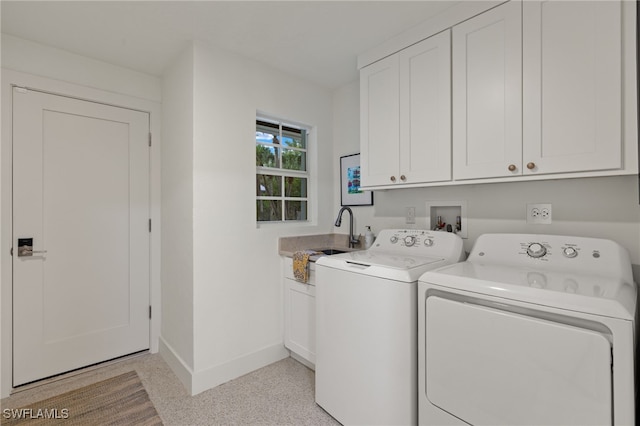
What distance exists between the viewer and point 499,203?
71.3 inches

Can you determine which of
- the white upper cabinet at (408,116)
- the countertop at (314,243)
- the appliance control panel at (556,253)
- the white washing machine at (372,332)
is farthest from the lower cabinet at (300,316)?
the appliance control panel at (556,253)

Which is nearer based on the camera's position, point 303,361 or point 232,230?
point 232,230

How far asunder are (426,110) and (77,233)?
2.73m

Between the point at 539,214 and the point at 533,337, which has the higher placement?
the point at 539,214

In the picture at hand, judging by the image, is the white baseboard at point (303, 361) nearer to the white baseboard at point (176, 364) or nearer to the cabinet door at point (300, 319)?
the cabinet door at point (300, 319)

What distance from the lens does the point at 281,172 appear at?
2668 millimetres

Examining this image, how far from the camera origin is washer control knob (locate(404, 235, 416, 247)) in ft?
6.54

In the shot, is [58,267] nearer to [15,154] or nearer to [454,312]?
[15,154]

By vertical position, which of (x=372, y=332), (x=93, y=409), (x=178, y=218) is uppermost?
(x=178, y=218)

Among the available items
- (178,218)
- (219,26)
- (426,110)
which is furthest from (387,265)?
(219,26)

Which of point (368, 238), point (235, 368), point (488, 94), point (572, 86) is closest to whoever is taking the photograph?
point (572, 86)

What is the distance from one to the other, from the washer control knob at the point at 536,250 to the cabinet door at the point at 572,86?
1.25 feet

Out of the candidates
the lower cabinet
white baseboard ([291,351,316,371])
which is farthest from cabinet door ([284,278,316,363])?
white baseboard ([291,351,316,371])

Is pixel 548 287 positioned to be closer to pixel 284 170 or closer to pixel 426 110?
pixel 426 110
